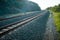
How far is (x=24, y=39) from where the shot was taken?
1016 cm

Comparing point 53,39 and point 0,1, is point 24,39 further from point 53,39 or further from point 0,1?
point 0,1

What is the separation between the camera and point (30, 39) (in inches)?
407

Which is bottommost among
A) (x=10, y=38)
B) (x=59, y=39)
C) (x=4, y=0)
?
(x=59, y=39)

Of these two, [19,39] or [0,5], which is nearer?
[19,39]

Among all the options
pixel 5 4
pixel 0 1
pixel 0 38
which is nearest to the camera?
pixel 0 38

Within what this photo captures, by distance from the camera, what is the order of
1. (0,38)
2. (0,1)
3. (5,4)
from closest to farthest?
1. (0,38)
2. (0,1)
3. (5,4)

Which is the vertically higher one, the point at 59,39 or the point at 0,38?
the point at 0,38

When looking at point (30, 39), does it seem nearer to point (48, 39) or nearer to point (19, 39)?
point (19, 39)

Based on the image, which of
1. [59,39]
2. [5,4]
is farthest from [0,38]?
[5,4]

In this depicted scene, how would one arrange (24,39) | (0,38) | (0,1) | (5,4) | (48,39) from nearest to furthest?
(0,38) → (24,39) → (48,39) → (0,1) → (5,4)

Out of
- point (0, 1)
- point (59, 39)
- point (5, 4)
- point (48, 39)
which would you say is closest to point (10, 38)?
point (48, 39)

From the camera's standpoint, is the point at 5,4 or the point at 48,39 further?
the point at 5,4

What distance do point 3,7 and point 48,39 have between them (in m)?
25.8

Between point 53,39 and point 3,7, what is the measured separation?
84.8ft
